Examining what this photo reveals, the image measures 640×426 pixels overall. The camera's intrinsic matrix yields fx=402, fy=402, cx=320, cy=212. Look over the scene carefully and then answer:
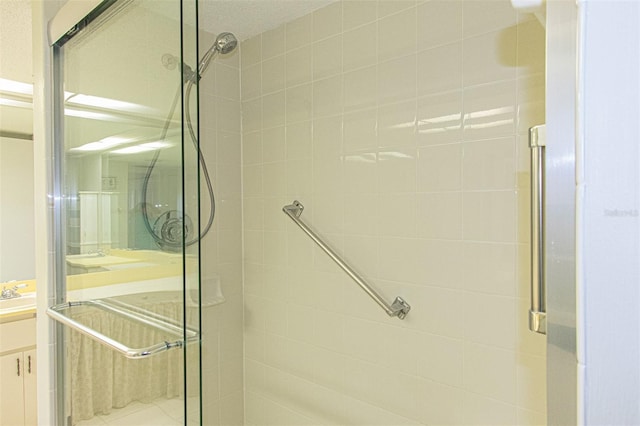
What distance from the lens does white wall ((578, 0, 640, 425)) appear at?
0.87 feet

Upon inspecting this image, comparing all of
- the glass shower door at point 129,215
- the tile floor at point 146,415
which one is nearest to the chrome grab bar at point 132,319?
the glass shower door at point 129,215

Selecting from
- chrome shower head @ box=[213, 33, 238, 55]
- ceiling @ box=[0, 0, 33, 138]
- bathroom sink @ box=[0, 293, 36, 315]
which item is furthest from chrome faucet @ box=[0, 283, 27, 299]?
chrome shower head @ box=[213, 33, 238, 55]

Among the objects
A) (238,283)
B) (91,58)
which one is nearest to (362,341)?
(238,283)

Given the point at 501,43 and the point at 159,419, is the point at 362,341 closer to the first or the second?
the point at 159,419

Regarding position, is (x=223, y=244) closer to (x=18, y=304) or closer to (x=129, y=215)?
(x=129, y=215)

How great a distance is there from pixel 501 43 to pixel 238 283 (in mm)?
1511

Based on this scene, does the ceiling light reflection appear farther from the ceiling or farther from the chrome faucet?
the chrome faucet

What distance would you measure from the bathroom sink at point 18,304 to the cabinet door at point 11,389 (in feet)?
0.78

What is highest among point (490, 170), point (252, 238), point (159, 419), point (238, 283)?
point (490, 170)

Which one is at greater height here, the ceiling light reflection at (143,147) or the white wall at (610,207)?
the ceiling light reflection at (143,147)

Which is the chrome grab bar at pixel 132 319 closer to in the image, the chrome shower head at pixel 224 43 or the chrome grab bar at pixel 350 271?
the chrome grab bar at pixel 350 271

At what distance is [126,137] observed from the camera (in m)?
1.10

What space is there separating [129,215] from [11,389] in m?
1.85

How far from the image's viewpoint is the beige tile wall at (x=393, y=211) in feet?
3.93
